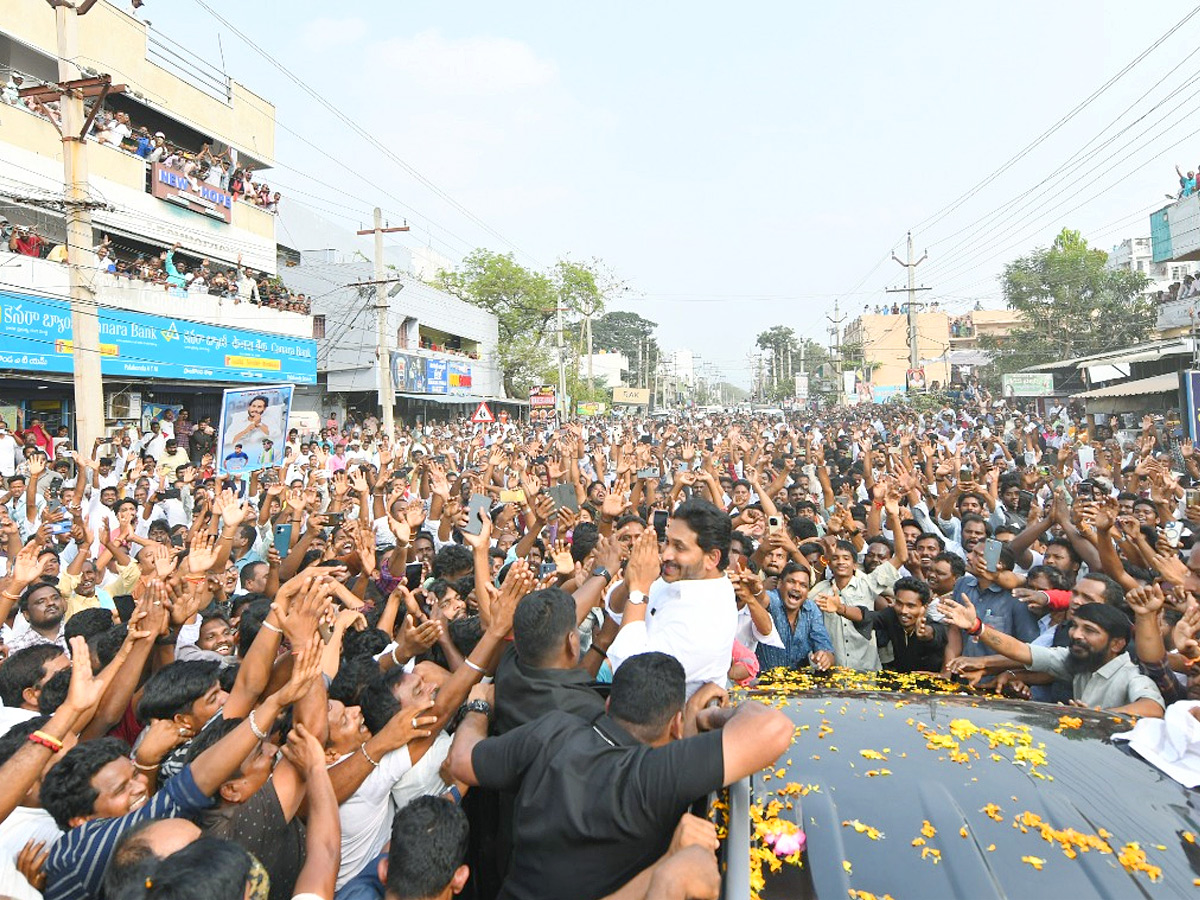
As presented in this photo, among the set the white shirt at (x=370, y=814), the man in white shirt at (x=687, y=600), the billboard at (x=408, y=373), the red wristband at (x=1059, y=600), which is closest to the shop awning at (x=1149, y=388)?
the red wristband at (x=1059, y=600)

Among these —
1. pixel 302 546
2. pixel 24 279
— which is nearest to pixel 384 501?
pixel 302 546

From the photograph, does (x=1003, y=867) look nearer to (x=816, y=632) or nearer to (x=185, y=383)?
(x=816, y=632)

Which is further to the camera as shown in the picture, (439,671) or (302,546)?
(302,546)

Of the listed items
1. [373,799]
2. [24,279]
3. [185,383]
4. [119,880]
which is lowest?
[373,799]

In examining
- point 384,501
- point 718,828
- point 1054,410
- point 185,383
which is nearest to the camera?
point 718,828

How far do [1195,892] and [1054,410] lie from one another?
111 ft

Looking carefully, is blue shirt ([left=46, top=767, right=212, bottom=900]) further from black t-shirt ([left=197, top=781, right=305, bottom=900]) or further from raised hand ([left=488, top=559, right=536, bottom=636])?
raised hand ([left=488, top=559, right=536, bottom=636])

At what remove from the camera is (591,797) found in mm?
2107

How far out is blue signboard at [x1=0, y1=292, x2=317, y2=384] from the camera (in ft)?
53.7

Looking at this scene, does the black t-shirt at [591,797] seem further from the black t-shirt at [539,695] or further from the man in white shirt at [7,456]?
the man in white shirt at [7,456]

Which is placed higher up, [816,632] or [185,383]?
[185,383]

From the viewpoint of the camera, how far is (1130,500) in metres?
7.81

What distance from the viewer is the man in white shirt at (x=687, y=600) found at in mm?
3146

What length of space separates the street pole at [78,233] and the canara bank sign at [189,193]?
944 centimetres
